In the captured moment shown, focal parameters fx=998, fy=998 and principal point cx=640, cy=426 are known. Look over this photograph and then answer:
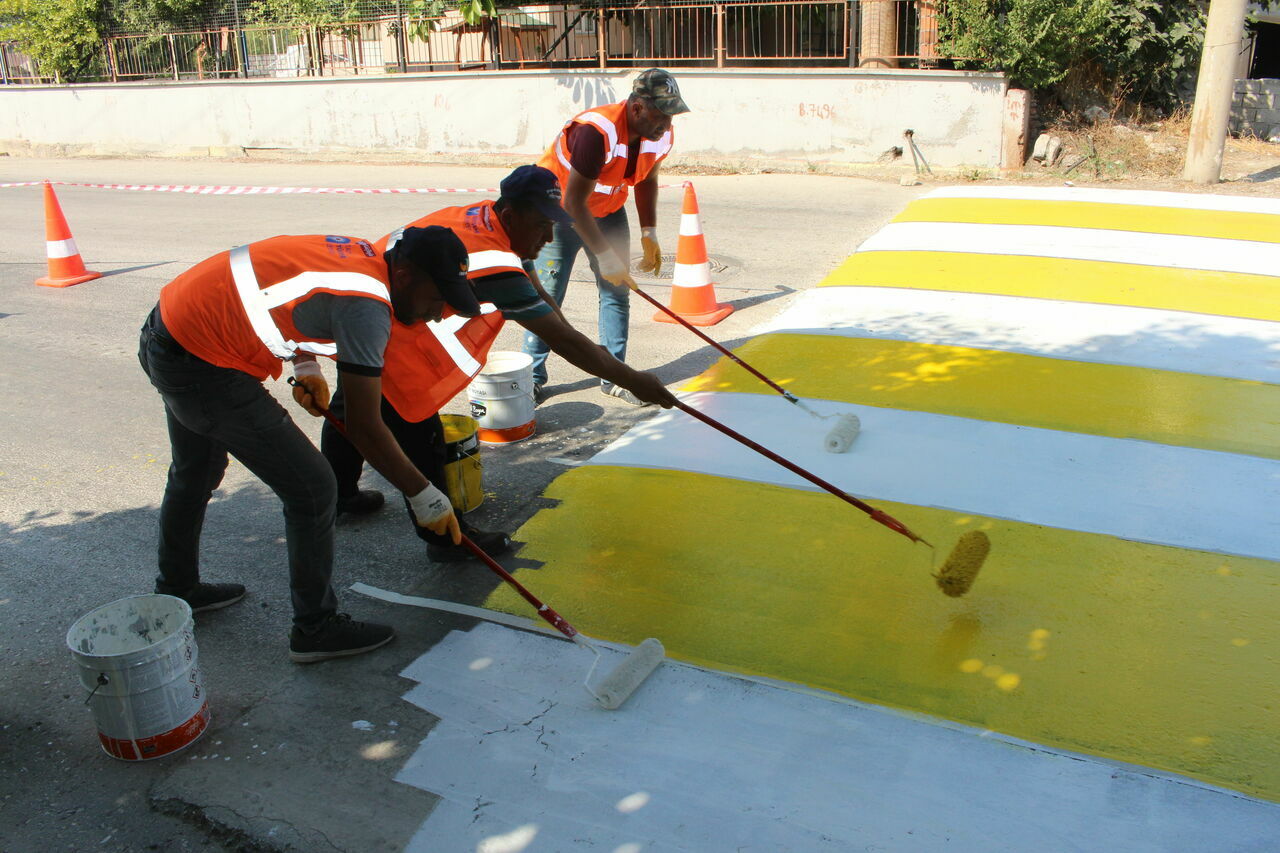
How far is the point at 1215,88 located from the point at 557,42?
10349 mm

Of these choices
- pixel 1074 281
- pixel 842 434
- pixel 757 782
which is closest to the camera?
pixel 757 782

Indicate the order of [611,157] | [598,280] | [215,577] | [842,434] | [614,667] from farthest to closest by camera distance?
[598,280] → [611,157] → [842,434] → [215,577] → [614,667]

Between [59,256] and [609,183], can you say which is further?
[59,256]

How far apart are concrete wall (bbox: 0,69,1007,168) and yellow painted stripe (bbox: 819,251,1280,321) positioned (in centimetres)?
582

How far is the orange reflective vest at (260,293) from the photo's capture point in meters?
3.05

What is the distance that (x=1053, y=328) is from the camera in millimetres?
6879

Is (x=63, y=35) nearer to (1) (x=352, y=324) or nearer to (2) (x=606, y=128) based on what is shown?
(2) (x=606, y=128)

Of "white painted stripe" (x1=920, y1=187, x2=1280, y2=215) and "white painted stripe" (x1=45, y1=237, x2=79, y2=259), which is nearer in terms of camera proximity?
"white painted stripe" (x1=45, y1=237, x2=79, y2=259)

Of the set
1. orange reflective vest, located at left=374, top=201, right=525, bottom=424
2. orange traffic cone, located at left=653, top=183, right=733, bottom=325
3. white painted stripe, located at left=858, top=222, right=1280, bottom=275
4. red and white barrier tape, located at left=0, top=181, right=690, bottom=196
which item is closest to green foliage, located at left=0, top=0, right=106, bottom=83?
red and white barrier tape, located at left=0, top=181, right=690, bottom=196

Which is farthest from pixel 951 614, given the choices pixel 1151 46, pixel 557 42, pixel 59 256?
pixel 557 42

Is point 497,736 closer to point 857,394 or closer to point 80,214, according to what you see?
point 857,394

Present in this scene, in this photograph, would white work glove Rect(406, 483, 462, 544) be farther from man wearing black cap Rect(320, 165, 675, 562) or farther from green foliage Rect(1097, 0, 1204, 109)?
green foliage Rect(1097, 0, 1204, 109)

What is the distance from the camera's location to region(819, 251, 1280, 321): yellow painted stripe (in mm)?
7379

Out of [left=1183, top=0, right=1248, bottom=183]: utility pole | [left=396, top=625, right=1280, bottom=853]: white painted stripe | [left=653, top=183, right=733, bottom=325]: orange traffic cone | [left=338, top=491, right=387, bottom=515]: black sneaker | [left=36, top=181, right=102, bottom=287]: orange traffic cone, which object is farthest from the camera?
[left=1183, top=0, right=1248, bottom=183]: utility pole
